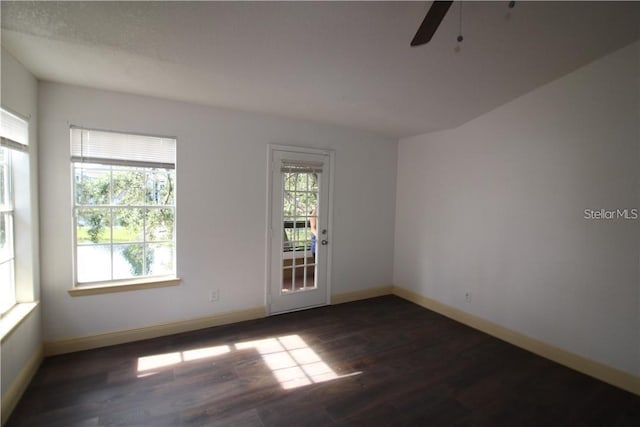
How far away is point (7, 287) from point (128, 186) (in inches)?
47.2

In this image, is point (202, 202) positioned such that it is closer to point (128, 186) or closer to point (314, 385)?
point (128, 186)

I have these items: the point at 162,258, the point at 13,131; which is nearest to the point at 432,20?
the point at 13,131

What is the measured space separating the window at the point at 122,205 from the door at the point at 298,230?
118cm

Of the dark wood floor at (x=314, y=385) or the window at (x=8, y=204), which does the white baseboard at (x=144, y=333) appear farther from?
the window at (x=8, y=204)

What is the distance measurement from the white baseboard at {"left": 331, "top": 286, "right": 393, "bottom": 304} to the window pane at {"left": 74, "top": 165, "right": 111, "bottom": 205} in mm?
2973

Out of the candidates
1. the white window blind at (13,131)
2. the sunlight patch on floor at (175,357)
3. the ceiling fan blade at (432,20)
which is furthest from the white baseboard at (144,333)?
the ceiling fan blade at (432,20)

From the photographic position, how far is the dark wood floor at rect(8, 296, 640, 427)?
2166 mm

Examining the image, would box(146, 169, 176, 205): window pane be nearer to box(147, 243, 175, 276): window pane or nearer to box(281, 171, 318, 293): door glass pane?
box(147, 243, 175, 276): window pane

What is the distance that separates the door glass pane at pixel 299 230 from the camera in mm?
3961

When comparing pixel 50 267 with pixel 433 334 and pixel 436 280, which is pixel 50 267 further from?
pixel 436 280

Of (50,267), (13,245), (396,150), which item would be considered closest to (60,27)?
(13,245)

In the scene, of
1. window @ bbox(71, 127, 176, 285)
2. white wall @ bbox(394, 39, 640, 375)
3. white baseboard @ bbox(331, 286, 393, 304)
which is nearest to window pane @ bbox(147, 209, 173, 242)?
window @ bbox(71, 127, 176, 285)

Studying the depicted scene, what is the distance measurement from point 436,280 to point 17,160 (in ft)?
14.9

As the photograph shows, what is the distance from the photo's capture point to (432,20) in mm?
1583
